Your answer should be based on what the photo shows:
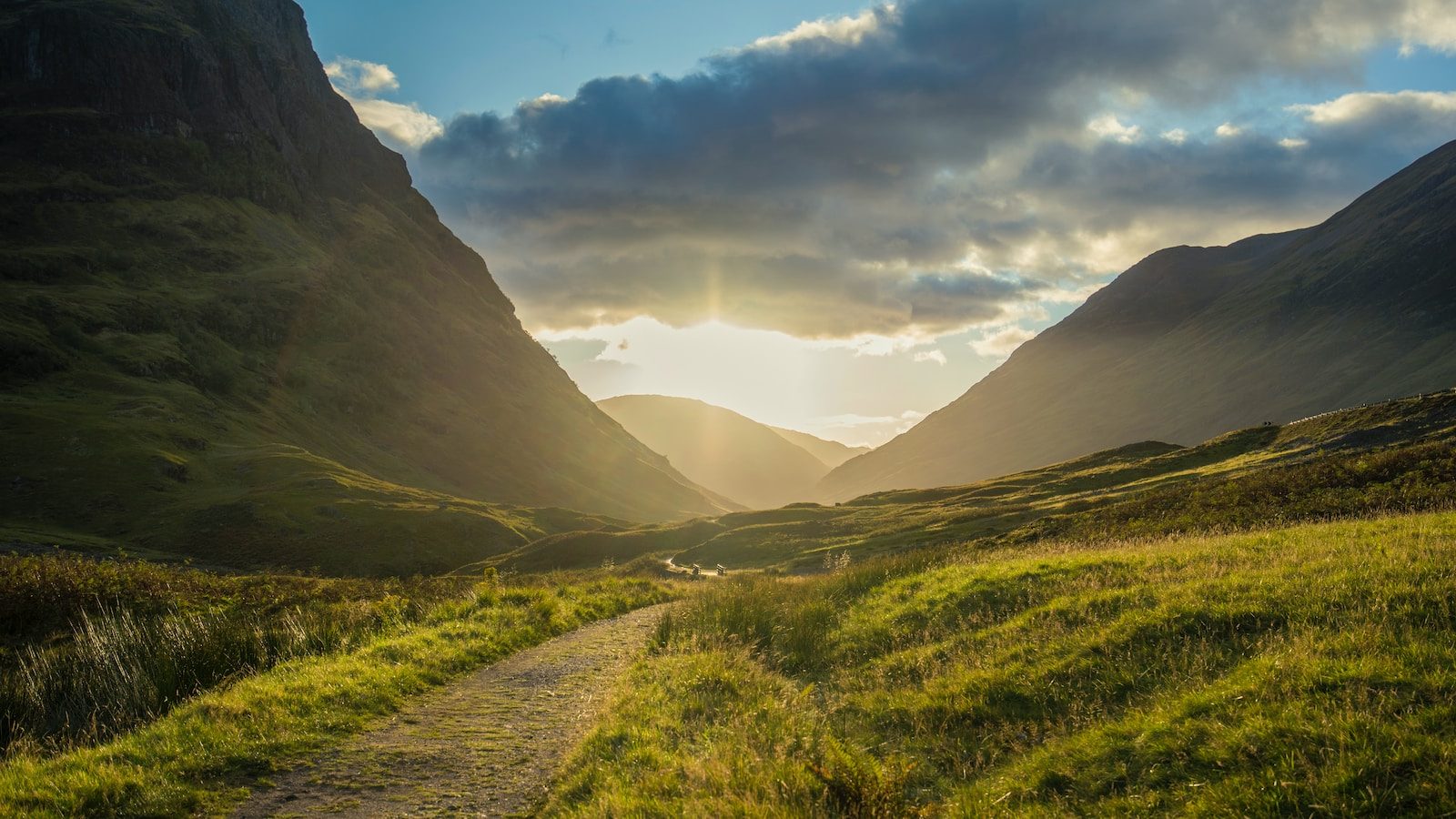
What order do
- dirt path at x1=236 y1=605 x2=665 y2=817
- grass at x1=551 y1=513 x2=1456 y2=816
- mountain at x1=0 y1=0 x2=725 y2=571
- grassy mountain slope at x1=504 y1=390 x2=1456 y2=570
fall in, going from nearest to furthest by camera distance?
grass at x1=551 y1=513 x2=1456 y2=816 < dirt path at x1=236 y1=605 x2=665 y2=817 < grassy mountain slope at x1=504 y1=390 x2=1456 y2=570 < mountain at x1=0 y1=0 x2=725 y2=571

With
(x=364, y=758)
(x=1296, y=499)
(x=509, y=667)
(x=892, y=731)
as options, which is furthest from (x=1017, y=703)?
(x=1296, y=499)

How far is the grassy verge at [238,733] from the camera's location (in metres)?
8.70

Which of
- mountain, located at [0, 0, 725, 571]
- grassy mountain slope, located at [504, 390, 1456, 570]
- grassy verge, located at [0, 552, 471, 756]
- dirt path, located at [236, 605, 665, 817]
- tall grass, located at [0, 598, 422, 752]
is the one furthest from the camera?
mountain, located at [0, 0, 725, 571]

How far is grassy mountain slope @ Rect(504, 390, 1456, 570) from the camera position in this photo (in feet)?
98.1

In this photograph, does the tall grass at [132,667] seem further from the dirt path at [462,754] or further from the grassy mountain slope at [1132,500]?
the grassy mountain slope at [1132,500]

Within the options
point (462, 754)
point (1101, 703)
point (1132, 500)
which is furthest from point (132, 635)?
point (1132, 500)

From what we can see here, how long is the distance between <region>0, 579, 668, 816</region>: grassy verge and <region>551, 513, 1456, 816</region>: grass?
14.8ft

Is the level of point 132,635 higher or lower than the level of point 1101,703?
higher

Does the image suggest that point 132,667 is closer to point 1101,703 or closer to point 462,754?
point 462,754

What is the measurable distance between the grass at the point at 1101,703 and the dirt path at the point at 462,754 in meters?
0.92

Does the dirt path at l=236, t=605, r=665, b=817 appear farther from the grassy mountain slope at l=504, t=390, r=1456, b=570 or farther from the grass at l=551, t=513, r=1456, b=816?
the grassy mountain slope at l=504, t=390, r=1456, b=570

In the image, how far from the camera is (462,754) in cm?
1115

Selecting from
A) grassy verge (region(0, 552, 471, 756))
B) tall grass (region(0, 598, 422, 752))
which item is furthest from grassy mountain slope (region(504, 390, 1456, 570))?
tall grass (region(0, 598, 422, 752))

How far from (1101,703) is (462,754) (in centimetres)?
963
